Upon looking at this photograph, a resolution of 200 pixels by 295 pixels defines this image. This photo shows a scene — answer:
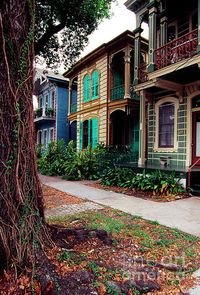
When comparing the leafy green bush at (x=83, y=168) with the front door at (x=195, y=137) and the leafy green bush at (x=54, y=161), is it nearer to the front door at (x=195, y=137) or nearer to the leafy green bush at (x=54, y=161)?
the leafy green bush at (x=54, y=161)

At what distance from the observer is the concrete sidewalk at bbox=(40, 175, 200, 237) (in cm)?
472

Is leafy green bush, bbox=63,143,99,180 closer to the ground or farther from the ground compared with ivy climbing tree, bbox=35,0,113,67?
closer to the ground

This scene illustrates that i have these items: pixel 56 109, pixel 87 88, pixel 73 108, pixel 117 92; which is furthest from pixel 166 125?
pixel 56 109

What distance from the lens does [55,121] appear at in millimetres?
21438

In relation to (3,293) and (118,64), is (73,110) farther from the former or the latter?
(3,293)

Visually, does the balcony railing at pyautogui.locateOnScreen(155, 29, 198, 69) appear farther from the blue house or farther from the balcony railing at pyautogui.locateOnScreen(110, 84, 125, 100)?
the blue house

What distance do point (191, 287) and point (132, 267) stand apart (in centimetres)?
67

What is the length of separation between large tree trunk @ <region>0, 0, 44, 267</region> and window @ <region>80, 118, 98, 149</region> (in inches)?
504

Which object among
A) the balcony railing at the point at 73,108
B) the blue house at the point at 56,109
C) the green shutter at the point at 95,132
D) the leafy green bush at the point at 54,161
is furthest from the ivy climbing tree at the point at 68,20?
the blue house at the point at 56,109

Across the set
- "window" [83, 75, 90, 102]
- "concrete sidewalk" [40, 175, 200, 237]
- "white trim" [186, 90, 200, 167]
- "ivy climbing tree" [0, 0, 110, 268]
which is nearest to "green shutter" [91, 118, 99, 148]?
"window" [83, 75, 90, 102]

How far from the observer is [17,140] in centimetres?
243

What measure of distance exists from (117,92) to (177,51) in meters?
6.01

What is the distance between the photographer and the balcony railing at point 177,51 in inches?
309

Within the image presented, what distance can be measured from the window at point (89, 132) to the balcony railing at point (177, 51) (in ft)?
23.1
